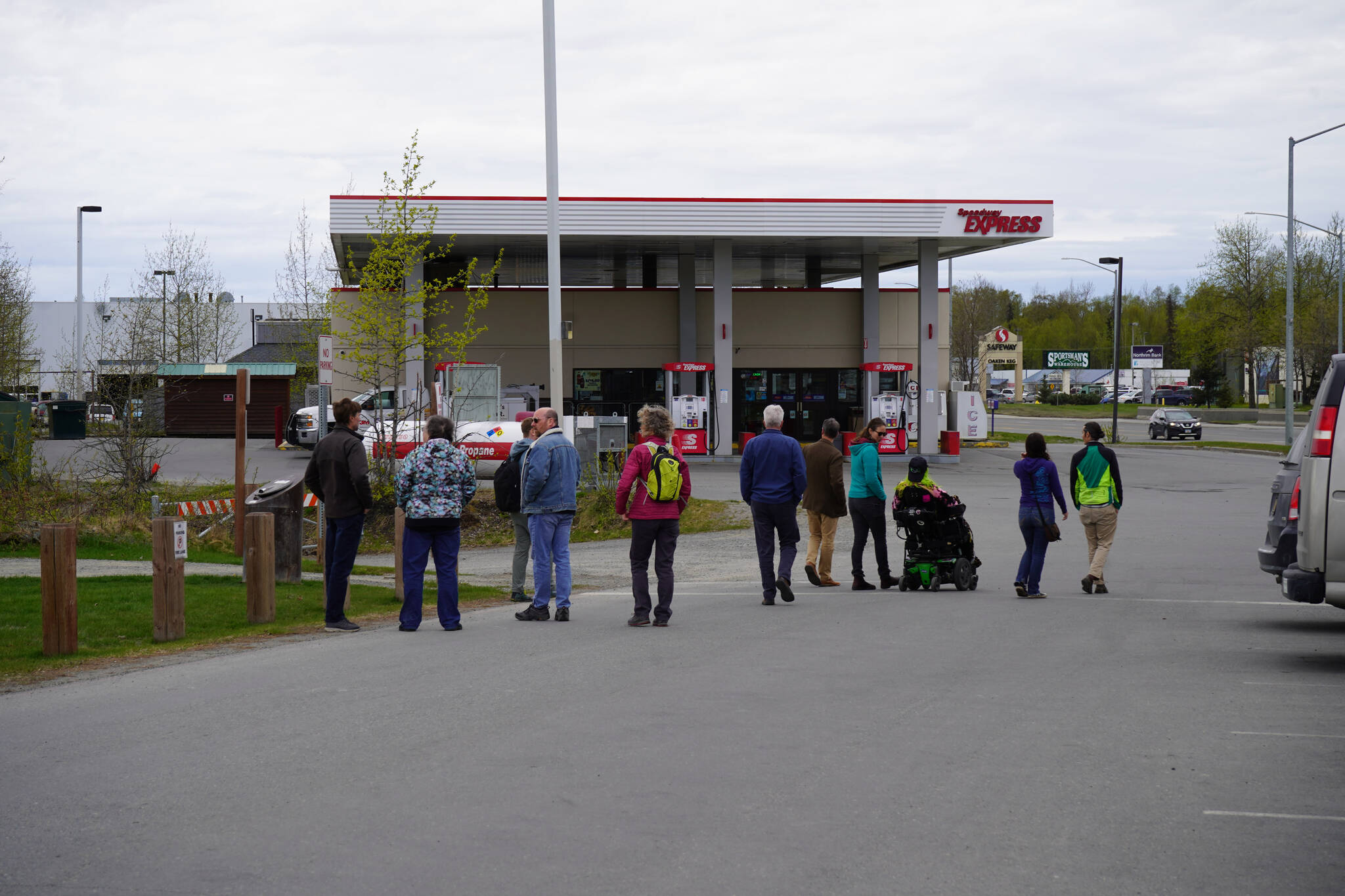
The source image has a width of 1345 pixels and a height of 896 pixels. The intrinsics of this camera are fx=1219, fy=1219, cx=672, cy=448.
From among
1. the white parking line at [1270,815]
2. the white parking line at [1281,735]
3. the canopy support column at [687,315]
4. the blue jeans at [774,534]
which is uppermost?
the canopy support column at [687,315]

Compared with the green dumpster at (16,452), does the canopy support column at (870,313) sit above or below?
above

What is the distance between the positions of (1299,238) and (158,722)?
79005 millimetres

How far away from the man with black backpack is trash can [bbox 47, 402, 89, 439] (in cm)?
3461

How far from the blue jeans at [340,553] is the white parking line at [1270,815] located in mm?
7213

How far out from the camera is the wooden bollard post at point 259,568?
10594 mm

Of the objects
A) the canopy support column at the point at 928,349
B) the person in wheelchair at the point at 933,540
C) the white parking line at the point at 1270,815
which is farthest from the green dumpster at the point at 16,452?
the canopy support column at the point at 928,349

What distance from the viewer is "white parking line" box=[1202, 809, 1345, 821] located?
16.8ft

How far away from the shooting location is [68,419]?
41.9 m

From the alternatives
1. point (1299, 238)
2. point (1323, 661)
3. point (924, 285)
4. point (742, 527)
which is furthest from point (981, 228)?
point (1299, 238)

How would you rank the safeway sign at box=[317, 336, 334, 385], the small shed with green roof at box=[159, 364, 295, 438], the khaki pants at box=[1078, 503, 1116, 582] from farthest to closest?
1. the small shed with green roof at box=[159, 364, 295, 438]
2. the safeway sign at box=[317, 336, 334, 385]
3. the khaki pants at box=[1078, 503, 1116, 582]

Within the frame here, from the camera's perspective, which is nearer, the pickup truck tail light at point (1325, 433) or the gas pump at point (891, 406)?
the pickup truck tail light at point (1325, 433)

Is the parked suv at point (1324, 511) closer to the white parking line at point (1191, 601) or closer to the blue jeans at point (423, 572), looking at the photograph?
the white parking line at point (1191, 601)

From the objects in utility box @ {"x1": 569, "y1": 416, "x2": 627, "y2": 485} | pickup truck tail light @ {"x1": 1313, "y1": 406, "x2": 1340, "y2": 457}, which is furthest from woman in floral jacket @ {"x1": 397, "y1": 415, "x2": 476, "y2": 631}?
utility box @ {"x1": 569, "y1": 416, "x2": 627, "y2": 485}

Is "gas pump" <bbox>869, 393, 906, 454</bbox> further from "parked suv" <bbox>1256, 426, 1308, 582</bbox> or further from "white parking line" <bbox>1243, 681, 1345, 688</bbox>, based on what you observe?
"white parking line" <bbox>1243, 681, 1345, 688</bbox>
